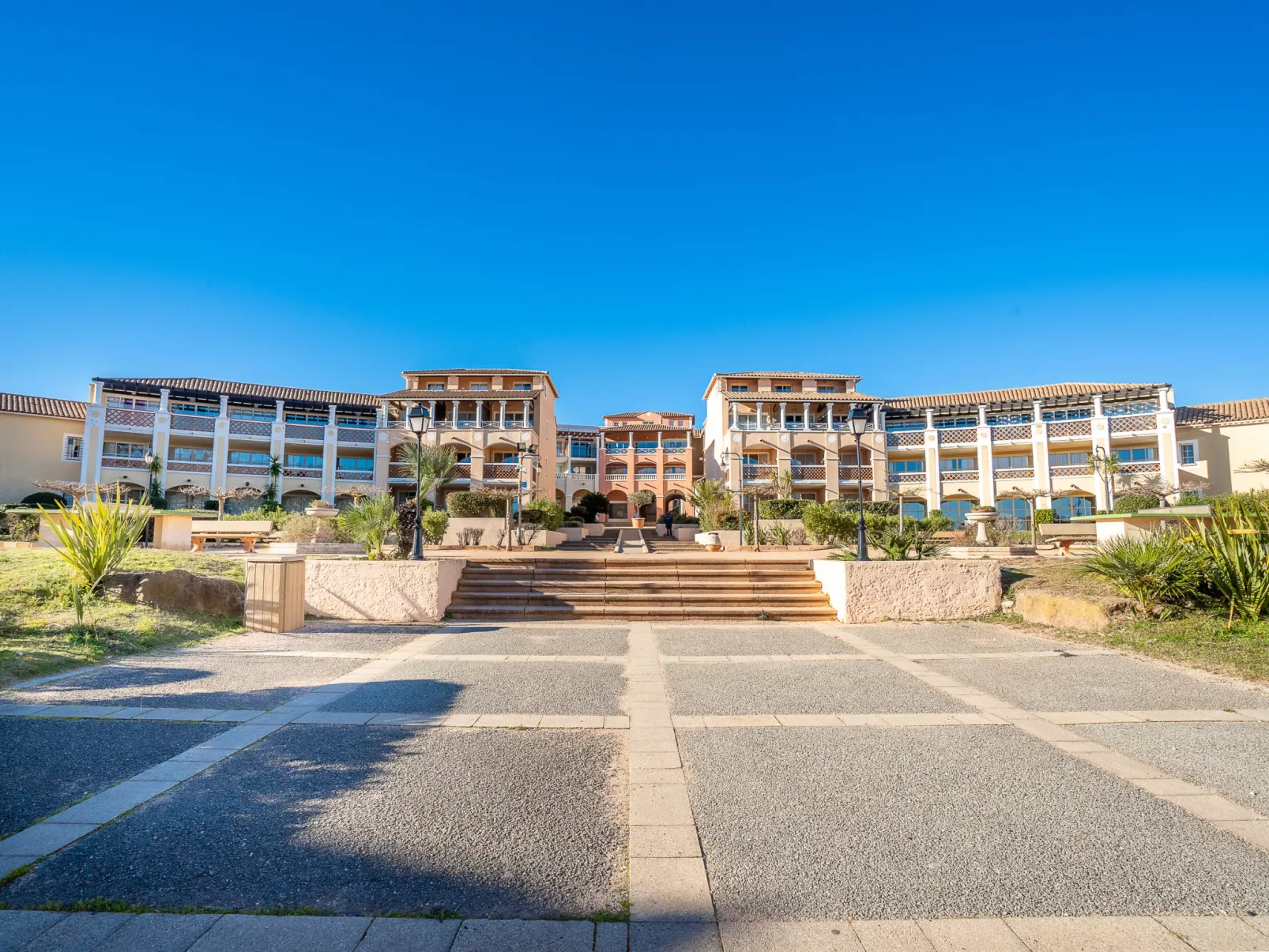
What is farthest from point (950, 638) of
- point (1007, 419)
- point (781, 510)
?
point (1007, 419)

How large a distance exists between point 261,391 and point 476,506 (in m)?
31.9

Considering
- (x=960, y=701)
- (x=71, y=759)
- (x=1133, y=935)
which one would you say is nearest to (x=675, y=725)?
(x=960, y=701)

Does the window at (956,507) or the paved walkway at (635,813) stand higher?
the window at (956,507)

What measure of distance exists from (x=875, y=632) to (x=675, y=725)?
5581 millimetres

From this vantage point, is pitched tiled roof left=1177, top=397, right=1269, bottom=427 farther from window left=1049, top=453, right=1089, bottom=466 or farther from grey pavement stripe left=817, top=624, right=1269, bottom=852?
grey pavement stripe left=817, top=624, right=1269, bottom=852

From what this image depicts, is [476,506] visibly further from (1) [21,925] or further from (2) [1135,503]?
(2) [1135,503]

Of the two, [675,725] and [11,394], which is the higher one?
[11,394]

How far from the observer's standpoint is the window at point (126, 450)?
125ft

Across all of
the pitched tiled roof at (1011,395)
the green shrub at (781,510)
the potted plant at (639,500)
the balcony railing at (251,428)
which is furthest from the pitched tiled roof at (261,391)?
the pitched tiled roof at (1011,395)

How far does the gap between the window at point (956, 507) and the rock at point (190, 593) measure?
41851mm

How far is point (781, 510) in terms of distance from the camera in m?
26.1

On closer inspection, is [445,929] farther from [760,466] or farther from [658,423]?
[658,423]

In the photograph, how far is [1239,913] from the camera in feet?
7.68

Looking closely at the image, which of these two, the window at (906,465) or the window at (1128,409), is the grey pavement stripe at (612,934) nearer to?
the window at (906,465)
